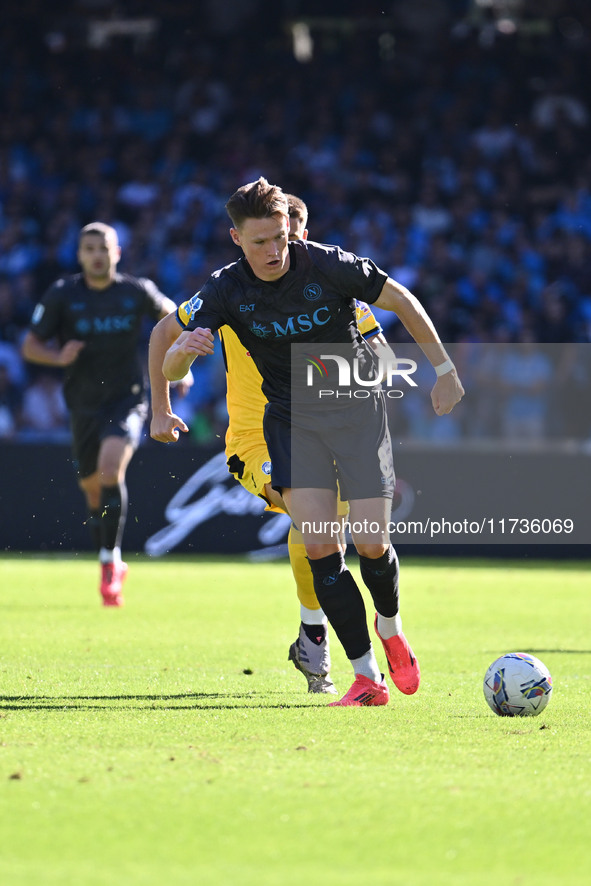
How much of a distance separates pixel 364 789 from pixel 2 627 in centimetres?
501

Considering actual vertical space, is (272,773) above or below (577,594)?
above

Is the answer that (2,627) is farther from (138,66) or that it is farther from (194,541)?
(138,66)

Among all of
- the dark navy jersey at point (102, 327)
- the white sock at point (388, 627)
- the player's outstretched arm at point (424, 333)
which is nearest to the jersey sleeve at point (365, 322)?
the player's outstretched arm at point (424, 333)

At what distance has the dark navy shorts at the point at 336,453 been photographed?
570 centimetres

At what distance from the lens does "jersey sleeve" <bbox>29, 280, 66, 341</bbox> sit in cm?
1009

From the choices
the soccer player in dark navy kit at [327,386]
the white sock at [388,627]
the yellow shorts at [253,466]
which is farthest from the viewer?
the yellow shorts at [253,466]

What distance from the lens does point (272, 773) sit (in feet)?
13.5

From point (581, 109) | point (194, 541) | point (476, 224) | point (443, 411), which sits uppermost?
point (581, 109)

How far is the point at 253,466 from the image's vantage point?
682cm

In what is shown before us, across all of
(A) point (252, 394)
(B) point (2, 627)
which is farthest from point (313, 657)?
(B) point (2, 627)

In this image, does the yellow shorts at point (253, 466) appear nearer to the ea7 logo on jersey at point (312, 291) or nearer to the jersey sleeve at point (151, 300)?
the ea7 logo on jersey at point (312, 291)

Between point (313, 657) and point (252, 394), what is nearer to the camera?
point (313, 657)

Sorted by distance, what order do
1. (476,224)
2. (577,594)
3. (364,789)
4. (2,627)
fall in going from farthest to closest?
→ (476,224)
(577,594)
(2,627)
(364,789)

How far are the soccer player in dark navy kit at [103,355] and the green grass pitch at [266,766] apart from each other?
1.58 m
